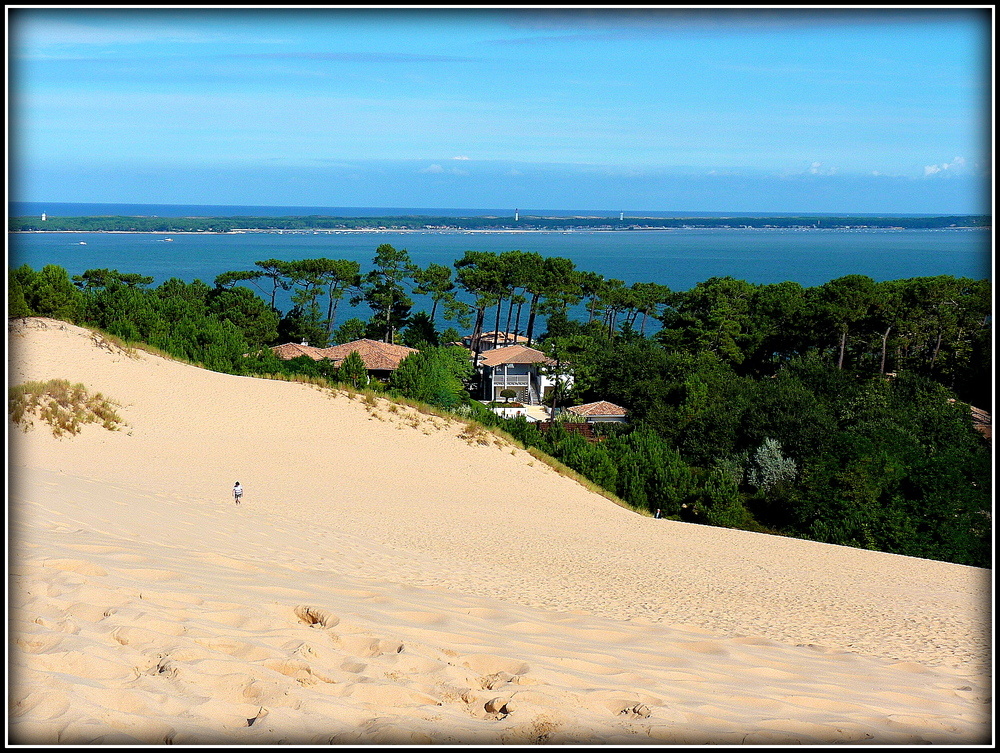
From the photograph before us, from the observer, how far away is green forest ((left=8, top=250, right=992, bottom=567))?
24391 mm

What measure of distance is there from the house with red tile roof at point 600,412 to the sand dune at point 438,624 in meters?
22.5

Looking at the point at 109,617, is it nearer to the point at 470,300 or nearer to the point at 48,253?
the point at 470,300

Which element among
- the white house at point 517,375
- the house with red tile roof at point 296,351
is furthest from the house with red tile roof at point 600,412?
the house with red tile roof at point 296,351

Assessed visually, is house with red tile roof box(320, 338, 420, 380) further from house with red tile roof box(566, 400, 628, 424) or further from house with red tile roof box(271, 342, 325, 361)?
house with red tile roof box(566, 400, 628, 424)

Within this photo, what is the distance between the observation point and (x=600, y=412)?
135 ft

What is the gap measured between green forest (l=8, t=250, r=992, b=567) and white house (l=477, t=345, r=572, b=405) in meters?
1.40

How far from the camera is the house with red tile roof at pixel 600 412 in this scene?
133 feet

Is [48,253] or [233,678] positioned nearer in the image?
[233,678]

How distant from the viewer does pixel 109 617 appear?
18.5 ft

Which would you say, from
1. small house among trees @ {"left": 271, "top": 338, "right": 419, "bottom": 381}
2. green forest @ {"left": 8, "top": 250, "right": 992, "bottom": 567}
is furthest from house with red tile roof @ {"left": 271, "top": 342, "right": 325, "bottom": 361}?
green forest @ {"left": 8, "top": 250, "right": 992, "bottom": 567}

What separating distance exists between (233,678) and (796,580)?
9.50 metres

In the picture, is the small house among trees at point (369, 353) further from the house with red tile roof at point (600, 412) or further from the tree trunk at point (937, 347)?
the tree trunk at point (937, 347)

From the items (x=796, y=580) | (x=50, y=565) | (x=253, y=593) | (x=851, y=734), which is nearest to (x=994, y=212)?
(x=851, y=734)

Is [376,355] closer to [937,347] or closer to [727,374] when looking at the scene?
[727,374]
